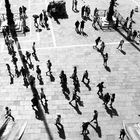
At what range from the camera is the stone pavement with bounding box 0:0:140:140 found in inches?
712

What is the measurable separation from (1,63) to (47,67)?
4.65 m

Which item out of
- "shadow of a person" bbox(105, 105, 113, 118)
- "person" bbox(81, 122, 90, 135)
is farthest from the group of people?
"person" bbox(81, 122, 90, 135)

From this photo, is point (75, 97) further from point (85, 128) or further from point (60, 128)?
point (85, 128)

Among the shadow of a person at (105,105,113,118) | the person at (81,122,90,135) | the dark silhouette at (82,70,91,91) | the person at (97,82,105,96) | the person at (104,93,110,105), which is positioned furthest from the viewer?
the dark silhouette at (82,70,91,91)

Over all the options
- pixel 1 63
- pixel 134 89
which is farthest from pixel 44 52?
pixel 134 89

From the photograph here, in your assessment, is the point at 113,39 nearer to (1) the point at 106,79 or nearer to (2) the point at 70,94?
(1) the point at 106,79

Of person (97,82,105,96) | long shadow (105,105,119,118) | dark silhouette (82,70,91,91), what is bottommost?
long shadow (105,105,119,118)

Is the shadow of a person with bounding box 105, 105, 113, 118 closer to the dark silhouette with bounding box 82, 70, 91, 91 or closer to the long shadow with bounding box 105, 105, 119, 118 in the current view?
the long shadow with bounding box 105, 105, 119, 118

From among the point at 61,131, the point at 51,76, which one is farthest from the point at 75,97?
the point at 51,76

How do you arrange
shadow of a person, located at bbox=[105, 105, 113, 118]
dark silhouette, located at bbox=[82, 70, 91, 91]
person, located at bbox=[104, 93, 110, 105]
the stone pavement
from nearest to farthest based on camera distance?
the stone pavement
person, located at bbox=[104, 93, 110, 105]
shadow of a person, located at bbox=[105, 105, 113, 118]
dark silhouette, located at bbox=[82, 70, 91, 91]

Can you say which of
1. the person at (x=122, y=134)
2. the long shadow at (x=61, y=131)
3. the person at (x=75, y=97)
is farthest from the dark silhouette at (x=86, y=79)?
the person at (x=122, y=134)

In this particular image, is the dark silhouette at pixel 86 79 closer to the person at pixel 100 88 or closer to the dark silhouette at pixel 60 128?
the person at pixel 100 88

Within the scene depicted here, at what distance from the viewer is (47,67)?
2319 centimetres

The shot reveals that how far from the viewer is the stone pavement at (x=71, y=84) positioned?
18.1 metres
